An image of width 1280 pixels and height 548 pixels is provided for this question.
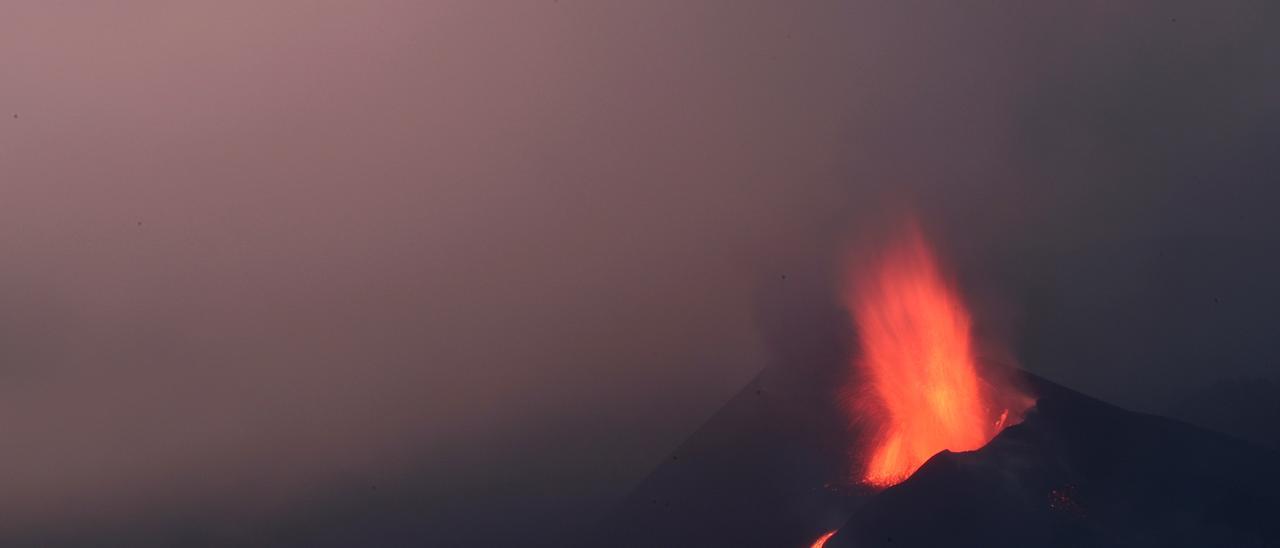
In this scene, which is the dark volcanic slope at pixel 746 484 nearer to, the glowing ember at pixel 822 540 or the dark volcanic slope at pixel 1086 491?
the glowing ember at pixel 822 540

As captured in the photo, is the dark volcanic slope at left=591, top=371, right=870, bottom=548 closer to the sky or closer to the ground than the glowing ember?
closer to the sky

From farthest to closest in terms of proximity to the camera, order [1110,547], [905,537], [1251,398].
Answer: [1251,398]
[905,537]
[1110,547]

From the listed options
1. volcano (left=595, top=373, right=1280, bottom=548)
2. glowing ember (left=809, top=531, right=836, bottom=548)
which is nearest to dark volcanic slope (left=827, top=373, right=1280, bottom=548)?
volcano (left=595, top=373, right=1280, bottom=548)

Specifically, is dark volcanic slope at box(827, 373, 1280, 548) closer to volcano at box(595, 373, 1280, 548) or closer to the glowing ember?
volcano at box(595, 373, 1280, 548)

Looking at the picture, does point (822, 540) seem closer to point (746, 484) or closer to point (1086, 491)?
point (746, 484)

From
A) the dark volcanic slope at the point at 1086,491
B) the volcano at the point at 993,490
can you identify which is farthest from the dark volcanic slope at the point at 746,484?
the dark volcanic slope at the point at 1086,491

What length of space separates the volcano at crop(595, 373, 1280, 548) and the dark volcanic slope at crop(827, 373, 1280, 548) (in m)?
0.01

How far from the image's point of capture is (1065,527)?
790cm

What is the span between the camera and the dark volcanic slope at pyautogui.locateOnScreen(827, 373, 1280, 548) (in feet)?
25.6

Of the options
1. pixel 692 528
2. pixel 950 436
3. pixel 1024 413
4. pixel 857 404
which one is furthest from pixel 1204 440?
pixel 692 528

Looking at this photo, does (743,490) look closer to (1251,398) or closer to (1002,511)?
(1002,511)

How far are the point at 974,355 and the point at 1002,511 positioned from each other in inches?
64.2

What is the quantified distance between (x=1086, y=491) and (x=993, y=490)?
73cm

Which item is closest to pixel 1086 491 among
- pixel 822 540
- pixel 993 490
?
pixel 993 490
